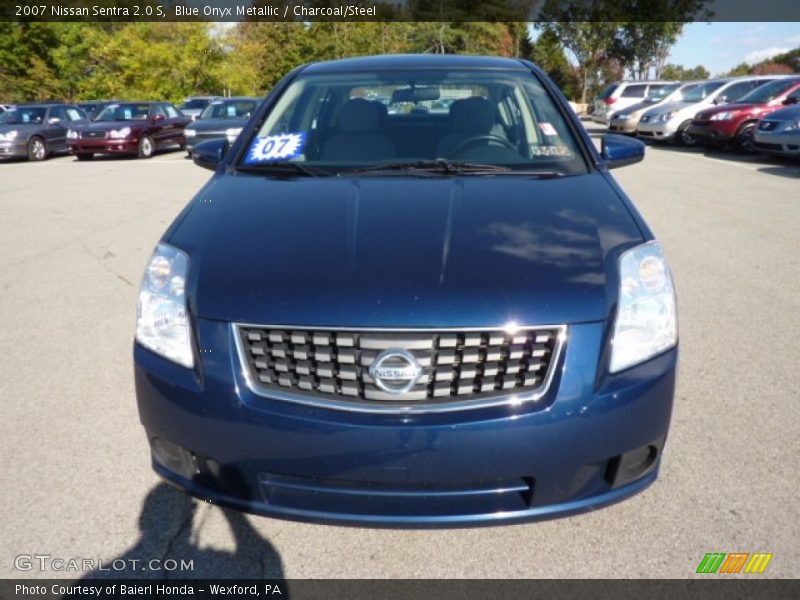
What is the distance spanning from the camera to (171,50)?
3694 centimetres

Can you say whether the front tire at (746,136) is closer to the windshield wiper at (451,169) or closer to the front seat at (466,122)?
the front seat at (466,122)

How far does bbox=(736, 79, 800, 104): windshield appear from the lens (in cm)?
1498

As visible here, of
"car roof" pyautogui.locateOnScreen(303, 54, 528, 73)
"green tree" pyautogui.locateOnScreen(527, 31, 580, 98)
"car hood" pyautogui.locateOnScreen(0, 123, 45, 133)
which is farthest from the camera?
"green tree" pyautogui.locateOnScreen(527, 31, 580, 98)

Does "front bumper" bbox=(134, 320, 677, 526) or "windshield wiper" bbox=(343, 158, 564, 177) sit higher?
"windshield wiper" bbox=(343, 158, 564, 177)

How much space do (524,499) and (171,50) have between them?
39.5m

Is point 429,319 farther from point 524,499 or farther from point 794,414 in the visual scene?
point 794,414

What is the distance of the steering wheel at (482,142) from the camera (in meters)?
3.32

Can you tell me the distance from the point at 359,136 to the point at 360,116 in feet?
0.68

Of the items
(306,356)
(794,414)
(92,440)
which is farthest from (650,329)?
(92,440)

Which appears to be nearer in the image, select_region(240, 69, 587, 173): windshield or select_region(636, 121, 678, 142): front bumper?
select_region(240, 69, 587, 173): windshield

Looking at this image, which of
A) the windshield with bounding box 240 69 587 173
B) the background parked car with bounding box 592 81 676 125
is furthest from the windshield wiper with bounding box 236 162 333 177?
the background parked car with bounding box 592 81 676 125

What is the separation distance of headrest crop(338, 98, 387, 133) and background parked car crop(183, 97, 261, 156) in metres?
12.9

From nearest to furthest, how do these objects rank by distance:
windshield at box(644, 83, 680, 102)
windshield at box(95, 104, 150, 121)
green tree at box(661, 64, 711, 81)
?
windshield at box(95, 104, 150, 121), windshield at box(644, 83, 680, 102), green tree at box(661, 64, 711, 81)

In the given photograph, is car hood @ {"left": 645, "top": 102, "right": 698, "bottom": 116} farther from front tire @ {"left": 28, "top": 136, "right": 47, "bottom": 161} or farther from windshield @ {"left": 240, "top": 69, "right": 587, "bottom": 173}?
front tire @ {"left": 28, "top": 136, "right": 47, "bottom": 161}
